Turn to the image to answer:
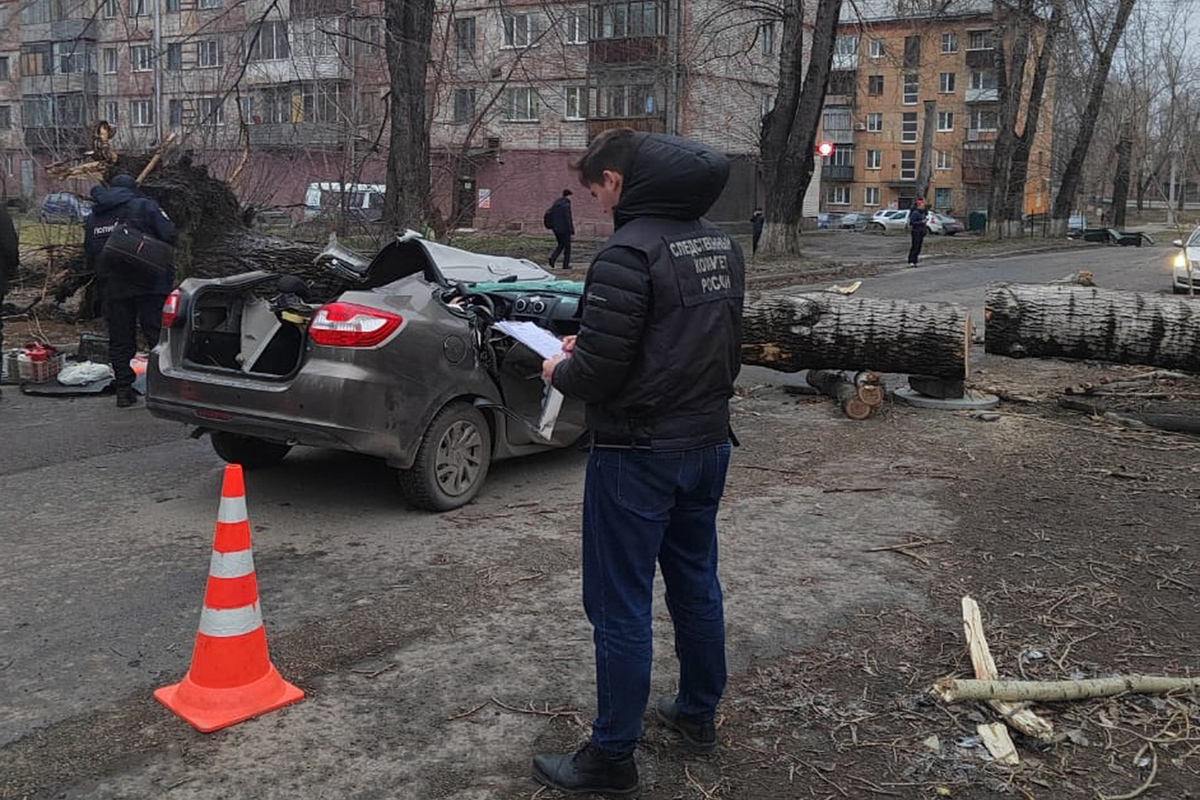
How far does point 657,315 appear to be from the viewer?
3.01 metres

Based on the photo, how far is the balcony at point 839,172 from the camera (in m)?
80.2

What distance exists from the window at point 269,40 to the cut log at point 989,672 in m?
15.1

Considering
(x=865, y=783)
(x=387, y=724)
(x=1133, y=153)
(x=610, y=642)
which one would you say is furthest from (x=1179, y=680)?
(x=1133, y=153)

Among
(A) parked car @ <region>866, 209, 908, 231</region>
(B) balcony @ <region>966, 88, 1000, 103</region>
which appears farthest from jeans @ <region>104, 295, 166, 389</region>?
(B) balcony @ <region>966, 88, 1000, 103</region>

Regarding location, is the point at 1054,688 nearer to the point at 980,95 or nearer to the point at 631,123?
the point at 631,123

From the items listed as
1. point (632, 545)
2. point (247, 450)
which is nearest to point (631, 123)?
point (247, 450)

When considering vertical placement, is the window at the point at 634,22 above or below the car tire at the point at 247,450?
above

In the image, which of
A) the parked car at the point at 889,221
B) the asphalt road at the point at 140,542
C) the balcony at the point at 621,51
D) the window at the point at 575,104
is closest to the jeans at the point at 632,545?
the asphalt road at the point at 140,542

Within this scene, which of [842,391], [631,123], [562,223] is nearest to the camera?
[842,391]

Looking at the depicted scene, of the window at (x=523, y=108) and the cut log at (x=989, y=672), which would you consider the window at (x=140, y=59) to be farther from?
the window at (x=523, y=108)

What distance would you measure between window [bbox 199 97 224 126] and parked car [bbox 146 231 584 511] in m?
11.1

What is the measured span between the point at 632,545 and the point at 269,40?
75.7 feet

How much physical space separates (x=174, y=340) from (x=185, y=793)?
11.7 ft

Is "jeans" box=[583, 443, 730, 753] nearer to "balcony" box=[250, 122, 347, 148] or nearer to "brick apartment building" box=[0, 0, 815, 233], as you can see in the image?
"brick apartment building" box=[0, 0, 815, 233]
